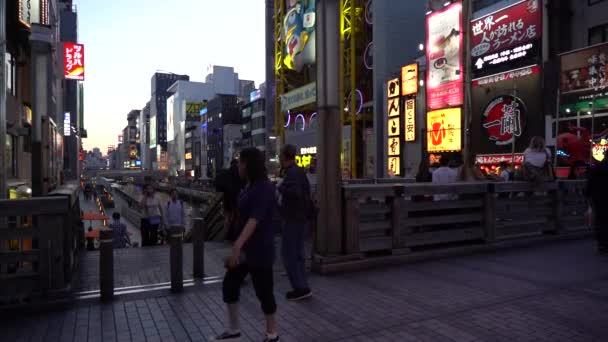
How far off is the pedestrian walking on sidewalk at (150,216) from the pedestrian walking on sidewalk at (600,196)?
1056cm

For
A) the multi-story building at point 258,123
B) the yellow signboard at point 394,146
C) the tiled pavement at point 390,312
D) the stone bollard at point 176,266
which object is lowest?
the tiled pavement at point 390,312

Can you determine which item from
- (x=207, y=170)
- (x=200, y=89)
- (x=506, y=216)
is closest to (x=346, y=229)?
(x=506, y=216)

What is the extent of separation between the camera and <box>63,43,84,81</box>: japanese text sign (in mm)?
42125

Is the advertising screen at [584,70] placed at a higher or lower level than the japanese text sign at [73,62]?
lower

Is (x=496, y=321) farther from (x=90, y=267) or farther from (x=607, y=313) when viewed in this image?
(x=90, y=267)

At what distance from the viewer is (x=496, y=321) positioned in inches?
198

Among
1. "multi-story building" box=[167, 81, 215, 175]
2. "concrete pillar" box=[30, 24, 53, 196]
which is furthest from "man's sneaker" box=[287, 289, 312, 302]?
"multi-story building" box=[167, 81, 215, 175]

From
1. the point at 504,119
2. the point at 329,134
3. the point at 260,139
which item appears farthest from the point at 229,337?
the point at 260,139

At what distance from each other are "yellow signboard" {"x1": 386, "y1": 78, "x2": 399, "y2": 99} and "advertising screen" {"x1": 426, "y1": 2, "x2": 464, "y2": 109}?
2757mm

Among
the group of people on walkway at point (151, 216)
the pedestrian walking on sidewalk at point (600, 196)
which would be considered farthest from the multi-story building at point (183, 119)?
the pedestrian walking on sidewalk at point (600, 196)

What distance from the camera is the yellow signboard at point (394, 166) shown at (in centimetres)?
3222

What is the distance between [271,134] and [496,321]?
74.9 m

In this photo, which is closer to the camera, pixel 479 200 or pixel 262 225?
pixel 262 225

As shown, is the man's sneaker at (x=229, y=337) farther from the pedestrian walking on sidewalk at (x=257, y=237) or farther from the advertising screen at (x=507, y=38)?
the advertising screen at (x=507, y=38)
